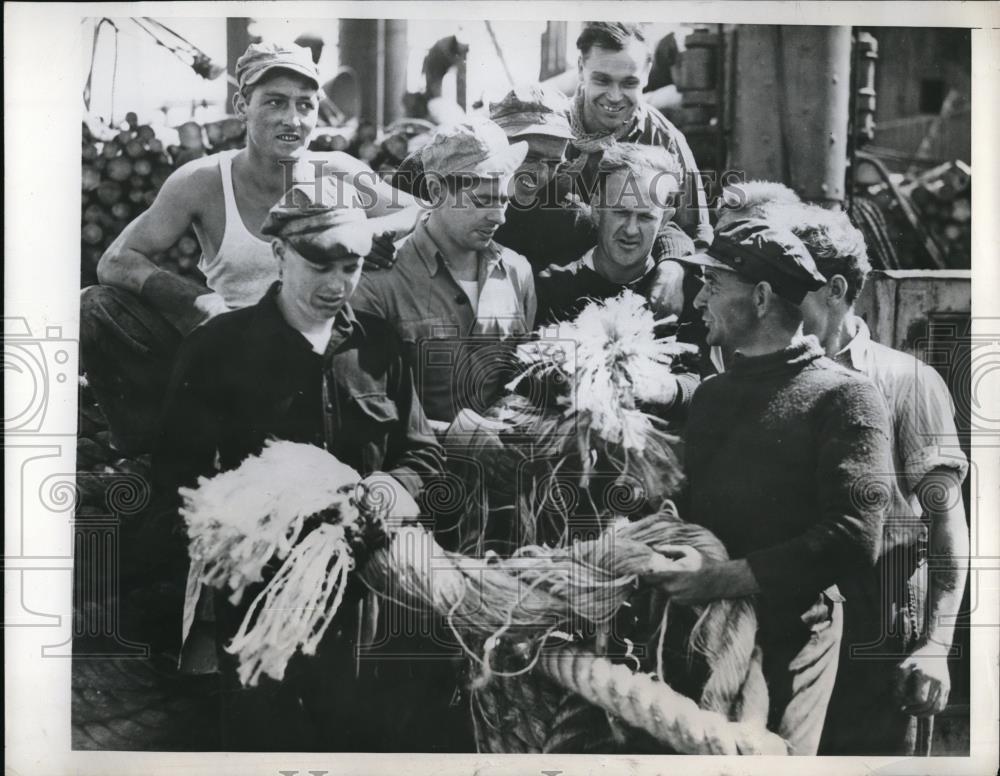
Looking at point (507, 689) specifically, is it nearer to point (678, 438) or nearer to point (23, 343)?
point (678, 438)

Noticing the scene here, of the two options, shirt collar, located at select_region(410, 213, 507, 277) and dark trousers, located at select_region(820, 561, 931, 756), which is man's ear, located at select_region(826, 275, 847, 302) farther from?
shirt collar, located at select_region(410, 213, 507, 277)

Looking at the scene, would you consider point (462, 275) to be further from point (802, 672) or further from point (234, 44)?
point (802, 672)

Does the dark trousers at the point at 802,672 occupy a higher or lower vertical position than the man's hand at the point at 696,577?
lower

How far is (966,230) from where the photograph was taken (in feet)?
10.5

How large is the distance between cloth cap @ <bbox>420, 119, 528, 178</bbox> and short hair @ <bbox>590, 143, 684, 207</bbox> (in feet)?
0.81

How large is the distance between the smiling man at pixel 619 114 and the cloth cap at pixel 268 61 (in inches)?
31.9

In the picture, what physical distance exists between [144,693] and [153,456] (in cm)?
71

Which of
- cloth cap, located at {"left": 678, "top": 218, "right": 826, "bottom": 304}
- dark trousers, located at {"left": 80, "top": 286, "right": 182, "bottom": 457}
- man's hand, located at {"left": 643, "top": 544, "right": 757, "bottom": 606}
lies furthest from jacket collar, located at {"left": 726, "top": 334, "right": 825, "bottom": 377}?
dark trousers, located at {"left": 80, "top": 286, "right": 182, "bottom": 457}

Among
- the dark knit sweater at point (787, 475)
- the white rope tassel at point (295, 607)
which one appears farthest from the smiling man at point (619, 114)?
the white rope tassel at point (295, 607)

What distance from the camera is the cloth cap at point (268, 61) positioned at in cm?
310

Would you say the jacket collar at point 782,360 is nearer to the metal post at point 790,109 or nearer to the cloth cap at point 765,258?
the cloth cap at point 765,258

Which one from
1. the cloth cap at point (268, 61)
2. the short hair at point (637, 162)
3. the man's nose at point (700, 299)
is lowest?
the man's nose at point (700, 299)

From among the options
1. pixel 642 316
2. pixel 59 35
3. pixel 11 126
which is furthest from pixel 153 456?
pixel 642 316

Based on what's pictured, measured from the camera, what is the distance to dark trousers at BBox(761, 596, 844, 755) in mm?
3094
